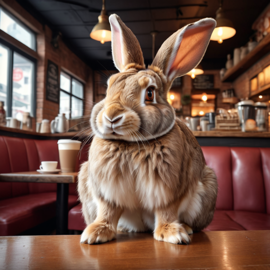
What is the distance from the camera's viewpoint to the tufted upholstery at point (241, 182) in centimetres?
208

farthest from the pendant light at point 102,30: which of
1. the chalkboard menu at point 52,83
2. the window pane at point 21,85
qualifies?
the chalkboard menu at point 52,83

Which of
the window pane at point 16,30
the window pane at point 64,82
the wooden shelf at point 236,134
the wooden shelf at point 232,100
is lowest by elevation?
the wooden shelf at point 236,134

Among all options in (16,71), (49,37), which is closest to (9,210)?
(16,71)

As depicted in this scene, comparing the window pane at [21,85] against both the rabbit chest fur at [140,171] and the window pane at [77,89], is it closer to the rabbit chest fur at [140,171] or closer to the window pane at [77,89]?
the window pane at [77,89]

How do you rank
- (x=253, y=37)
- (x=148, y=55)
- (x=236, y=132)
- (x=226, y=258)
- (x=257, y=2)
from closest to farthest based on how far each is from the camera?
(x=226, y=258) < (x=236, y=132) < (x=257, y=2) < (x=253, y=37) < (x=148, y=55)

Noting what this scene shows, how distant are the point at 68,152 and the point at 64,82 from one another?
6159 mm

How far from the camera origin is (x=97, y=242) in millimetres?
644

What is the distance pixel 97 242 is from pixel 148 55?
7646mm

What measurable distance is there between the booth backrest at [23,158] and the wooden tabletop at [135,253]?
1.76 metres

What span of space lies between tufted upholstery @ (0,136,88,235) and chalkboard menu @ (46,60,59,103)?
3.50 metres

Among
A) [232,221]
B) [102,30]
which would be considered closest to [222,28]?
[102,30]

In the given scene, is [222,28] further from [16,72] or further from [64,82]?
[64,82]

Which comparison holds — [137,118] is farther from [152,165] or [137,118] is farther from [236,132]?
[236,132]

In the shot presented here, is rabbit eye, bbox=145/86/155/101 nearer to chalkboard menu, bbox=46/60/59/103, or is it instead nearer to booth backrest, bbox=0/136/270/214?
booth backrest, bbox=0/136/270/214
